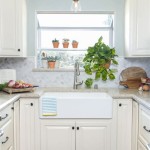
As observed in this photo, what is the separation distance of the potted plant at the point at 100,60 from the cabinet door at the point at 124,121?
26.5 inches

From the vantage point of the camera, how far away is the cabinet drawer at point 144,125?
2098mm

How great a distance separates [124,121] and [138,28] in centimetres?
113

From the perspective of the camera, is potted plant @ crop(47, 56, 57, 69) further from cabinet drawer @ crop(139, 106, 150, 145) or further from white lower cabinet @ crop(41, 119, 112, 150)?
cabinet drawer @ crop(139, 106, 150, 145)

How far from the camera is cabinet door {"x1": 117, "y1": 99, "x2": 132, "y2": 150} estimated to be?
8.53ft

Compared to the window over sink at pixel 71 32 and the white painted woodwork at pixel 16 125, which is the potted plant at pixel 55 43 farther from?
the white painted woodwork at pixel 16 125

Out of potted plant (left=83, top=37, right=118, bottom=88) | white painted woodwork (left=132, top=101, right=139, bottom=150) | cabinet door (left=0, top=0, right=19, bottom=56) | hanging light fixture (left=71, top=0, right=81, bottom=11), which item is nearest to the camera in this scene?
white painted woodwork (left=132, top=101, right=139, bottom=150)

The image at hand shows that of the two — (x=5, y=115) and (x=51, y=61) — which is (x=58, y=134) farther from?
(x=51, y=61)

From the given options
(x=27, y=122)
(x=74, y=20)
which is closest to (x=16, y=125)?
(x=27, y=122)

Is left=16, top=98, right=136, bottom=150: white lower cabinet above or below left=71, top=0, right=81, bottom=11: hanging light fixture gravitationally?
below

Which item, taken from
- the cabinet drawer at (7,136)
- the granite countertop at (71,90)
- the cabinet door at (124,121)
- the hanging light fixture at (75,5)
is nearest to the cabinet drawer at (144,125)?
the granite countertop at (71,90)

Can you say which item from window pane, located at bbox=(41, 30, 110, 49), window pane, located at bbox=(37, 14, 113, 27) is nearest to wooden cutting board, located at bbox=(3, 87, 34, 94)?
window pane, located at bbox=(41, 30, 110, 49)

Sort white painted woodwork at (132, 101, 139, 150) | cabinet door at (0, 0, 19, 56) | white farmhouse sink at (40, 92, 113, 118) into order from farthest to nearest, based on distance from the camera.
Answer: cabinet door at (0, 0, 19, 56), white farmhouse sink at (40, 92, 113, 118), white painted woodwork at (132, 101, 139, 150)

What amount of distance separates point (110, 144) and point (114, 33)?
4.84ft

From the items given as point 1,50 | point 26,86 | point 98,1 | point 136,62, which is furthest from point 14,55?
point 136,62
